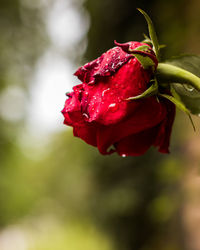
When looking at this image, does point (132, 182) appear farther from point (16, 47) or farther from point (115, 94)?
point (16, 47)

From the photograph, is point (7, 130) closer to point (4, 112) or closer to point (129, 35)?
point (4, 112)

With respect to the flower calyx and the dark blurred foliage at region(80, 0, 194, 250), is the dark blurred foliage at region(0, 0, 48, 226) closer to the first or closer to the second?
the dark blurred foliage at region(80, 0, 194, 250)

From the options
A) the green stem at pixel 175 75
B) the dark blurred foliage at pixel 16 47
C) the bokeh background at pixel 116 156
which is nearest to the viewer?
the green stem at pixel 175 75

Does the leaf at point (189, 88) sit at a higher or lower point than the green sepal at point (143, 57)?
lower

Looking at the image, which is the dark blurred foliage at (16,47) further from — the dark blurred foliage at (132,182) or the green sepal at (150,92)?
the green sepal at (150,92)

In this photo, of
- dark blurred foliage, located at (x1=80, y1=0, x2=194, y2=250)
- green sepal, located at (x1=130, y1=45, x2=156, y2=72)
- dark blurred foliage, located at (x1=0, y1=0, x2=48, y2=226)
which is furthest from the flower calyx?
dark blurred foliage, located at (x1=0, y1=0, x2=48, y2=226)

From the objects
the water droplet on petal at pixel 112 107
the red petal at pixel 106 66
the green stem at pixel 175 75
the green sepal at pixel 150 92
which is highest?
the red petal at pixel 106 66

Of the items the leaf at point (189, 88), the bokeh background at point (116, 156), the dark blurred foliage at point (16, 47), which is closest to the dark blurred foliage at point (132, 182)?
the bokeh background at point (116, 156)

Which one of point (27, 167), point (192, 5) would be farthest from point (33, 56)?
point (27, 167)
